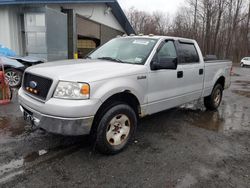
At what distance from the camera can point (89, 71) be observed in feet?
11.3

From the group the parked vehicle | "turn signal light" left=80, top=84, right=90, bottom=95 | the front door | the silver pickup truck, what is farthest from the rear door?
the parked vehicle

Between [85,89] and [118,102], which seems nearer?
[85,89]

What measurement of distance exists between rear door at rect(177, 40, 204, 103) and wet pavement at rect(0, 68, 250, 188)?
0.78 m

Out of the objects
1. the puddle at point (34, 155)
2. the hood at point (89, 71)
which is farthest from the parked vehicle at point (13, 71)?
the puddle at point (34, 155)

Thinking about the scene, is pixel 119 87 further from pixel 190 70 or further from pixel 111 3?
pixel 111 3

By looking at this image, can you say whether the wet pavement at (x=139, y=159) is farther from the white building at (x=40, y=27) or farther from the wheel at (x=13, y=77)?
the white building at (x=40, y=27)

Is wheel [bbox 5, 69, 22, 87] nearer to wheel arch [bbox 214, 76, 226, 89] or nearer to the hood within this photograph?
the hood

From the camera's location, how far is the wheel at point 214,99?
6582 mm

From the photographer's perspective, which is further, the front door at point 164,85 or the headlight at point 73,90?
the front door at point 164,85

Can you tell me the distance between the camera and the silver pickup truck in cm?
316

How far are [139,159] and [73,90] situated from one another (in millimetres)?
1493

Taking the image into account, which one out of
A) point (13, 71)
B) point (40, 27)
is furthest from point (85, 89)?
point (40, 27)

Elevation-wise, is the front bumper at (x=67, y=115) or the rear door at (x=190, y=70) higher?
the rear door at (x=190, y=70)

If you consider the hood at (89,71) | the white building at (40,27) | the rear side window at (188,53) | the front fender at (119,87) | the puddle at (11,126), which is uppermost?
the white building at (40,27)
